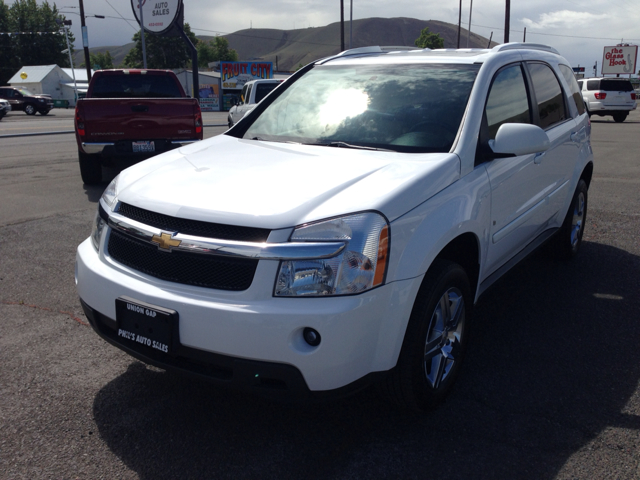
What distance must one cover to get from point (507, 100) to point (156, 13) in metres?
37.1

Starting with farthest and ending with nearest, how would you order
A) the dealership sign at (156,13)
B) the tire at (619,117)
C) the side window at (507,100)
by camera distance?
the dealership sign at (156,13)
the tire at (619,117)
the side window at (507,100)

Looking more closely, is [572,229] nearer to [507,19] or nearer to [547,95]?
[547,95]

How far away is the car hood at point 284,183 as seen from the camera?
2.48 metres

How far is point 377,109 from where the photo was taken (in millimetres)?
3580

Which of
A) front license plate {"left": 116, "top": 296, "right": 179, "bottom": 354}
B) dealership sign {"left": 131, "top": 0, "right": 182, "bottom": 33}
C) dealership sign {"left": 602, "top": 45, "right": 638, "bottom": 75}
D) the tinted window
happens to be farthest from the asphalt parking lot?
dealership sign {"left": 602, "top": 45, "right": 638, "bottom": 75}

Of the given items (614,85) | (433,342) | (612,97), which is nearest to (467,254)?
(433,342)

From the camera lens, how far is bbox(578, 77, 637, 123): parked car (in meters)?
27.1

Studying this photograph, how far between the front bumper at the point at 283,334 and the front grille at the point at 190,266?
4 centimetres

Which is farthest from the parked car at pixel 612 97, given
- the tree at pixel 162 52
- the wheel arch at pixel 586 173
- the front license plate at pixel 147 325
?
the tree at pixel 162 52

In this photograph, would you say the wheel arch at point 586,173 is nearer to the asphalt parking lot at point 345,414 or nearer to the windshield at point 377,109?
the asphalt parking lot at point 345,414

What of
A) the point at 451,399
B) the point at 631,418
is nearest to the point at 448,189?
the point at 451,399

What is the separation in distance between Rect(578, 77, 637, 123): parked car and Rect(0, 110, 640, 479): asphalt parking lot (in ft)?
84.9

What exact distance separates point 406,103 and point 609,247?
3.57 meters

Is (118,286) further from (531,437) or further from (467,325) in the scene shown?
(531,437)
